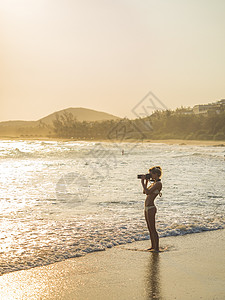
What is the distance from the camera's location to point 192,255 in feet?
21.6

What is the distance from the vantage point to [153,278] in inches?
215

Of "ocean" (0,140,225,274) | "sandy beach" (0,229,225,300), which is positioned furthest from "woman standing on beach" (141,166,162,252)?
"ocean" (0,140,225,274)

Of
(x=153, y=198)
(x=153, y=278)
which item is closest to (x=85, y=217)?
(x=153, y=198)

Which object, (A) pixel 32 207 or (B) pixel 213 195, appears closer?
(A) pixel 32 207

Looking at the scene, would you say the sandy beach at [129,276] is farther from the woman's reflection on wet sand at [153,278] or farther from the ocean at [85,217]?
the ocean at [85,217]

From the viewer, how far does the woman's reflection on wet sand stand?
4895 millimetres

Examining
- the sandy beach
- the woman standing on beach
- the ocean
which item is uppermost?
the woman standing on beach

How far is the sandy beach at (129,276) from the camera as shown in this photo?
4945mm

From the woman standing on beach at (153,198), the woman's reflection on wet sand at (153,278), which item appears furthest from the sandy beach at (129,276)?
the woman standing on beach at (153,198)

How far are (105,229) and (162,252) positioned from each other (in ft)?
7.26

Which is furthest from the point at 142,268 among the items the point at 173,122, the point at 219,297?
the point at 173,122

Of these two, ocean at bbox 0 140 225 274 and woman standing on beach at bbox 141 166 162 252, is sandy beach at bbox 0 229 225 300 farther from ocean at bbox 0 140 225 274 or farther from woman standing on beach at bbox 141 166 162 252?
ocean at bbox 0 140 225 274

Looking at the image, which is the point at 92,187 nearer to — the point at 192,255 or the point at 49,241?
the point at 49,241

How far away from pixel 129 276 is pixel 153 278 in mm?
333
